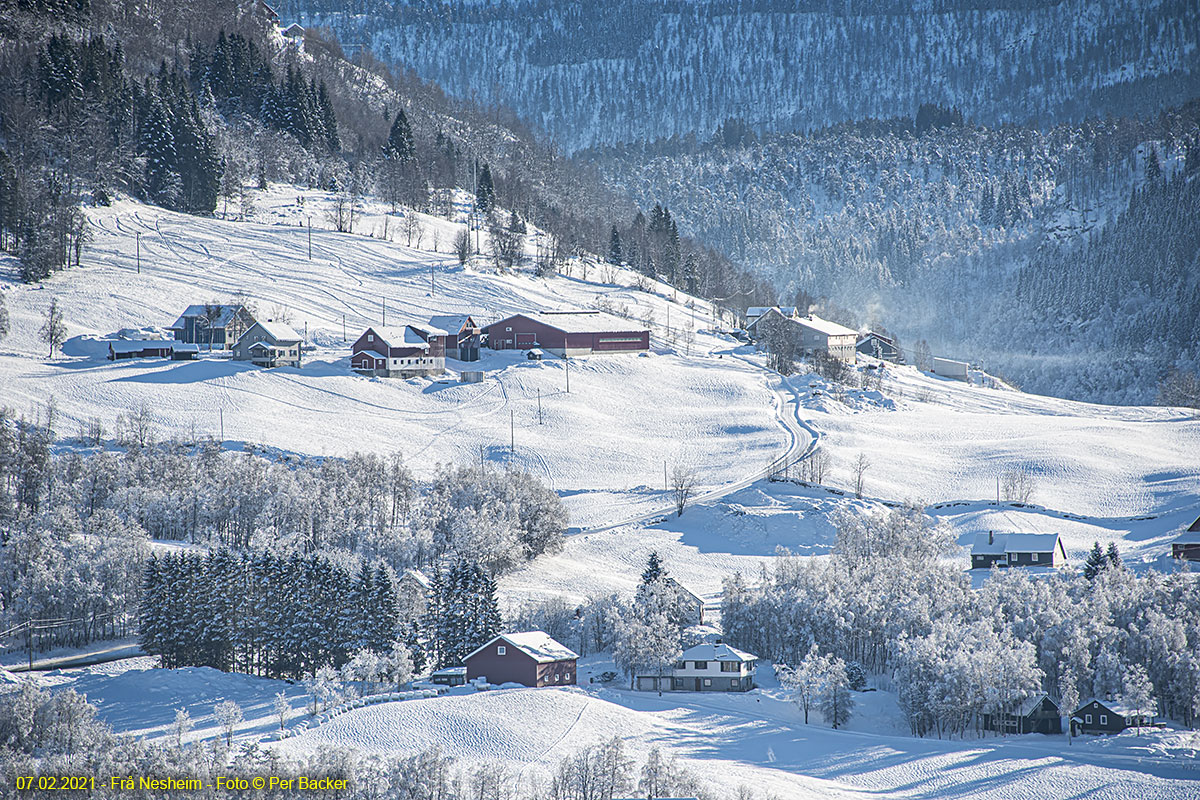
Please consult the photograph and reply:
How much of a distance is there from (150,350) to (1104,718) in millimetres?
64748

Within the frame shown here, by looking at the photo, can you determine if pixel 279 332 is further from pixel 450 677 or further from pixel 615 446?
pixel 450 677

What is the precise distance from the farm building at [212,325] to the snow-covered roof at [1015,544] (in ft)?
175

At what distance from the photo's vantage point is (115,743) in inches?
1416

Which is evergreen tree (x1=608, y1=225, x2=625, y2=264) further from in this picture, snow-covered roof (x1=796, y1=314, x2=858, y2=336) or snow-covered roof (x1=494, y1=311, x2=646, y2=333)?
snow-covered roof (x1=494, y1=311, x2=646, y2=333)

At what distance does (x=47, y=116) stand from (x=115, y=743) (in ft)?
273

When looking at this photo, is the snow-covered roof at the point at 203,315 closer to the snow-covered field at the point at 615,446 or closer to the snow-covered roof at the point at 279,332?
the snow-covered roof at the point at 279,332

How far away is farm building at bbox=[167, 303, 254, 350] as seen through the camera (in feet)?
282

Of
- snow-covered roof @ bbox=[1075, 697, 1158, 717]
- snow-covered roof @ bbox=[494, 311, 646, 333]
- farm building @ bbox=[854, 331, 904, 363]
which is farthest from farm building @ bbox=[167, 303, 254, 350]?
snow-covered roof @ bbox=[1075, 697, 1158, 717]

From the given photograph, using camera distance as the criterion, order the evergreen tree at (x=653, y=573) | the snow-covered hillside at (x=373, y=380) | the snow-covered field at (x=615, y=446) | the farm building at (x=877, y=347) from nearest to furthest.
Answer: the snow-covered field at (x=615, y=446) < the evergreen tree at (x=653, y=573) < the snow-covered hillside at (x=373, y=380) < the farm building at (x=877, y=347)

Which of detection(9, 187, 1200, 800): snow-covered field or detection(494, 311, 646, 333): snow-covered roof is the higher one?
detection(494, 311, 646, 333): snow-covered roof

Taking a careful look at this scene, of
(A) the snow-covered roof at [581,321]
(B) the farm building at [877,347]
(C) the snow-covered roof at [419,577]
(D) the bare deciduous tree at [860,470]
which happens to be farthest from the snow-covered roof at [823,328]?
(C) the snow-covered roof at [419,577]

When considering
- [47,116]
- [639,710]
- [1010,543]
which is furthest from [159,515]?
[47,116]

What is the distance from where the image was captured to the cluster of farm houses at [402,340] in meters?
83.6

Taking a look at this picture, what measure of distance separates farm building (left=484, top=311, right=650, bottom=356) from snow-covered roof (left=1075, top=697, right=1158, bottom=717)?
180 feet
